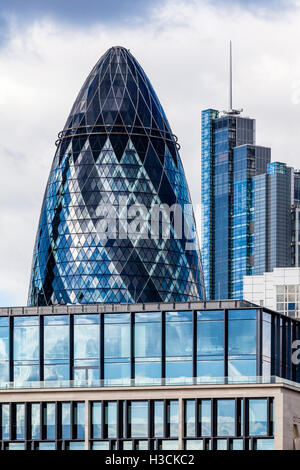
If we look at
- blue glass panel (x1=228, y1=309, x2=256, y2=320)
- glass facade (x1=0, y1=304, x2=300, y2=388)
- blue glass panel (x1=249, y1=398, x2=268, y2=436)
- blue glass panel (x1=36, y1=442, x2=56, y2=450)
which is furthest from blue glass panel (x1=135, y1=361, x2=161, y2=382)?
blue glass panel (x1=249, y1=398, x2=268, y2=436)

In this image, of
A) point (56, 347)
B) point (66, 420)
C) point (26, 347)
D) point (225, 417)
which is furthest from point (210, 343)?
point (26, 347)

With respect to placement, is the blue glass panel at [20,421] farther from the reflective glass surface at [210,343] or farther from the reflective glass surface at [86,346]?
the reflective glass surface at [210,343]

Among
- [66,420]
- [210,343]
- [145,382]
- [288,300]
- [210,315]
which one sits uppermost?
[210,315]

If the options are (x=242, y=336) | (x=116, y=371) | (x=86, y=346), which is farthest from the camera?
(x=86, y=346)

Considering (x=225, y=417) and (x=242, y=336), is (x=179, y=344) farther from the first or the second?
(x=225, y=417)

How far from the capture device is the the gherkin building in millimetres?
167625

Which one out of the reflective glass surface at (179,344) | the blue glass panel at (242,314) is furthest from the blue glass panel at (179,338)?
the blue glass panel at (242,314)

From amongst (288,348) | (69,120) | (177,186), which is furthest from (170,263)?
(288,348)

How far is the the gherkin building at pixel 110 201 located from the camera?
168 metres

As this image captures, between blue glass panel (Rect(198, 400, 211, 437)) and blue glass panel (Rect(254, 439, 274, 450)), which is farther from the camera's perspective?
blue glass panel (Rect(198, 400, 211, 437))

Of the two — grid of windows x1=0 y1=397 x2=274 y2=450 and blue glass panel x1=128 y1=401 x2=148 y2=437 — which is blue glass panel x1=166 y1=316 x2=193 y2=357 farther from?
blue glass panel x1=128 y1=401 x2=148 y2=437

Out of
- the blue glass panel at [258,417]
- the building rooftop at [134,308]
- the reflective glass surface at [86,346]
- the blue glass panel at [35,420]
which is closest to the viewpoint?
the blue glass panel at [258,417]

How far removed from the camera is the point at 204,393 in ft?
284

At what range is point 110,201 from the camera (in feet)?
557
